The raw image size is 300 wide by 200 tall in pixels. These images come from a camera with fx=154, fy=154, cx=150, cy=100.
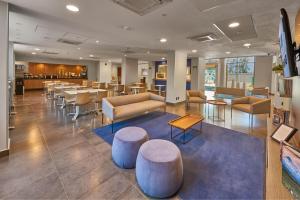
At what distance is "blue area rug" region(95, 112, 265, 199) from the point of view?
1.93 meters

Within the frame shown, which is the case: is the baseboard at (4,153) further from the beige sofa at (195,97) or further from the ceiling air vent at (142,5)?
the beige sofa at (195,97)

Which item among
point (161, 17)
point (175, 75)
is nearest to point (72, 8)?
point (161, 17)

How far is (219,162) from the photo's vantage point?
2.61m

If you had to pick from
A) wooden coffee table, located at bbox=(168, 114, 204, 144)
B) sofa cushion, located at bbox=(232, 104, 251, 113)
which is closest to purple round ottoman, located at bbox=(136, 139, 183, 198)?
wooden coffee table, located at bbox=(168, 114, 204, 144)

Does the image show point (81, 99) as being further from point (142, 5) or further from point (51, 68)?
point (51, 68)

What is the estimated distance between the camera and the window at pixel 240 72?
10539 mm

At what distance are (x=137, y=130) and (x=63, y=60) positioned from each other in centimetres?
1346

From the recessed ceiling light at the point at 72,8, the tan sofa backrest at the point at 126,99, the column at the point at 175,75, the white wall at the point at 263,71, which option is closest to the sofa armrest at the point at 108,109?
the tan sofa backrest at the point at 126,99

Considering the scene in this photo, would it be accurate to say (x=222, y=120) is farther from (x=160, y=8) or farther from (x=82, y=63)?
(x=82, y=63)

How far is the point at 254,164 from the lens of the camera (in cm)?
254

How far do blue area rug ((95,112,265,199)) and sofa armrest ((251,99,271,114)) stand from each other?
36.2 inches

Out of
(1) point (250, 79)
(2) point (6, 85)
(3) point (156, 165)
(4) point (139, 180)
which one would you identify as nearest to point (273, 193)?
(3) point (156, 165)

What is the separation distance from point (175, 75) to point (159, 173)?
6110 mm

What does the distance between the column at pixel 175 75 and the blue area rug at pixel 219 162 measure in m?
3.37
